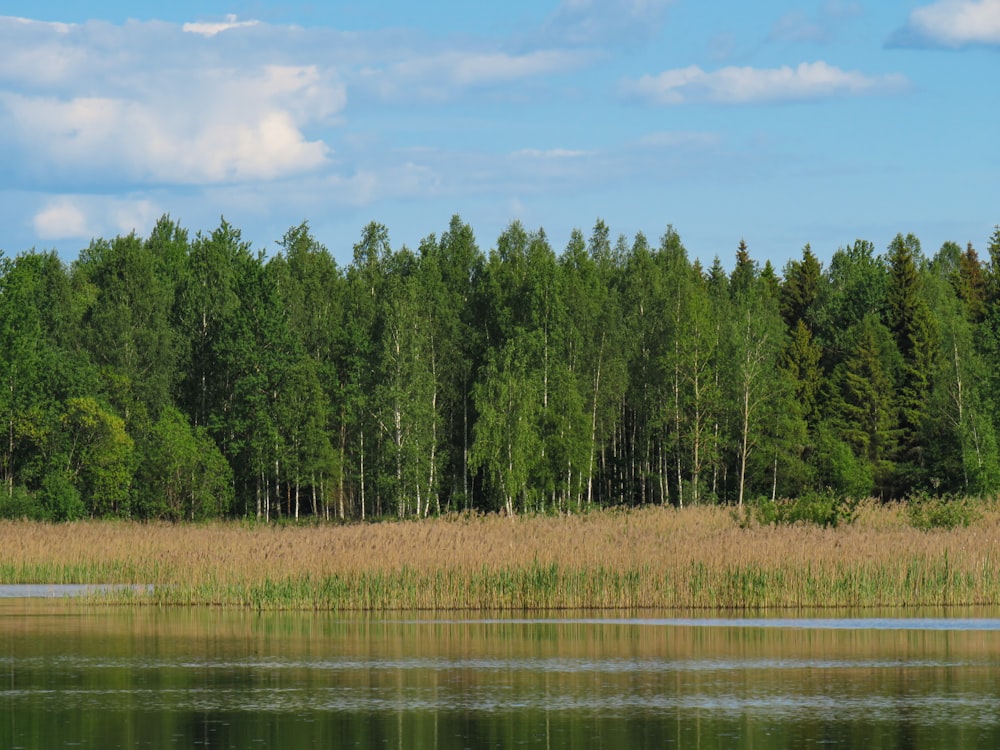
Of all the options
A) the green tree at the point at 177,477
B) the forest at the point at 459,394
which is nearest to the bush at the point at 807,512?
the forest at the point at 459,394

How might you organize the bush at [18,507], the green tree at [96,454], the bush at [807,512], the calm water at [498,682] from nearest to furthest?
1. the calm water at [498,682]
2. the bush at [807,512]
3. the bush at [18,507]
4. the green tree at [96,454]

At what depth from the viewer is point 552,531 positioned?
110 feet

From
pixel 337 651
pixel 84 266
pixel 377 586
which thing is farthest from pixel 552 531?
pixel 84 266

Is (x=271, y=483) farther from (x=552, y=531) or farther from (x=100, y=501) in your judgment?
(x=552, y=531)

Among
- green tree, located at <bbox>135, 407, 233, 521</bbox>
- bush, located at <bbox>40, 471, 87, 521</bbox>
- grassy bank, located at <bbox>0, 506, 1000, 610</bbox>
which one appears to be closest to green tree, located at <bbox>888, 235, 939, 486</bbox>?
green tree, located at <bbox>135, 407, 233, 521</bbox>

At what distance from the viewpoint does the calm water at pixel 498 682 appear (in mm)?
15367

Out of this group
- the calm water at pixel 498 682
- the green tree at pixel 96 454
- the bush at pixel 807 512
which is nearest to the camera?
the calm water at pixel 498 682

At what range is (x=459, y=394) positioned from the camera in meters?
77.2

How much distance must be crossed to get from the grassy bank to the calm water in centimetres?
192

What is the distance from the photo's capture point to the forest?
64.4 metres

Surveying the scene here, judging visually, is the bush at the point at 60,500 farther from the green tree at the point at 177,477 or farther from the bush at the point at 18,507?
the green tree at the point at 177,477

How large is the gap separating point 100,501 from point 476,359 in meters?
22.8

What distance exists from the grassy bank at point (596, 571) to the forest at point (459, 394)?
29123 mm

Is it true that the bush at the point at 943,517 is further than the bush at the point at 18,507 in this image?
No
